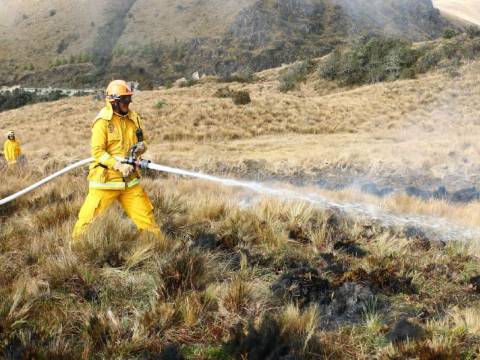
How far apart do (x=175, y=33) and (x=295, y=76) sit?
198 feet

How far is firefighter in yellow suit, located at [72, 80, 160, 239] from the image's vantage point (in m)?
4.89

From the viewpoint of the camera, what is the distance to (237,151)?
17.6 metres

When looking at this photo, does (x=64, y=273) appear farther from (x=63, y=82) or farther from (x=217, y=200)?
(x=63, y=82)

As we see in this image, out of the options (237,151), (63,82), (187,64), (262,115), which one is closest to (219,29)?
(187,64)

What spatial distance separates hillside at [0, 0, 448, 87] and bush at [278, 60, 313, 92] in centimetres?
3263

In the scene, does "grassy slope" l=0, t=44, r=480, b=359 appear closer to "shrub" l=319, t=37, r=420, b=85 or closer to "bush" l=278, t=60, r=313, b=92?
"shrub" l=319, t=37, r=420, b=85

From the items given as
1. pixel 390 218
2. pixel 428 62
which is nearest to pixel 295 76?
pixel 428 62

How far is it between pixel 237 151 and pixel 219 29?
7807 centimetres

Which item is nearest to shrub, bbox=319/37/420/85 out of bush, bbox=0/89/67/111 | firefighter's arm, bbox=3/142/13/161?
firefighter's arm, bbox=3/142/13/161

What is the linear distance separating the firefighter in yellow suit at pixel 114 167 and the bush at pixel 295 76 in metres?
35.0

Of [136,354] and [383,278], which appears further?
[383,278]

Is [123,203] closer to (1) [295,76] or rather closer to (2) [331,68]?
(2) [331,68]

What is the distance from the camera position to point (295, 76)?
40469 mm

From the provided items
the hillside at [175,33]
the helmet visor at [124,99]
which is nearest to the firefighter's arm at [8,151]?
the helmet visor at [124,99]
